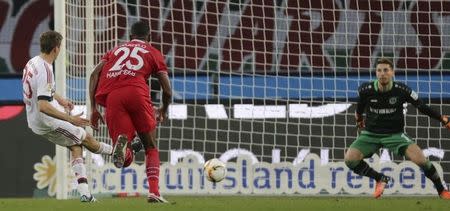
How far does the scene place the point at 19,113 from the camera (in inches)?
650

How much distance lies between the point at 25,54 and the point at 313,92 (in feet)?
15.6

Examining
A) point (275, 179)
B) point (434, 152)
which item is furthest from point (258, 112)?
point (434, 152)

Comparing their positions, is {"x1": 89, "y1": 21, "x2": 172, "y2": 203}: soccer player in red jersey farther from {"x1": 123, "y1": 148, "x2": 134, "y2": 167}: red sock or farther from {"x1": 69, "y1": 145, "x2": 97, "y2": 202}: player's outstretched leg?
{"x1": 69, "y1": 145, "x2": 97, "y2": 202}: player's outstretched leg

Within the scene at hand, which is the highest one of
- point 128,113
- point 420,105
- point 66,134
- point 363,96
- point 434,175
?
point 363,96

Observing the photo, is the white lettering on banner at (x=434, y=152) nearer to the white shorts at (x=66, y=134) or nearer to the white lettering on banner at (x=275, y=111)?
the white lettering on banner at (x=275, y=111)

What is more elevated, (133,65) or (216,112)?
(133,65)

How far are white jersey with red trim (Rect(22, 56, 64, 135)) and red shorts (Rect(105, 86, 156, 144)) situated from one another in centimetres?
56

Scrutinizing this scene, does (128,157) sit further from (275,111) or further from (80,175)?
(275,111)

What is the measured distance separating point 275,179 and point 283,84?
1682mm

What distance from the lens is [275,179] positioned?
46.3ft

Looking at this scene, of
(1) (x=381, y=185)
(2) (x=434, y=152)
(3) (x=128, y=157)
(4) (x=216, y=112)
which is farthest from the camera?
(4) (x=216, y=112)

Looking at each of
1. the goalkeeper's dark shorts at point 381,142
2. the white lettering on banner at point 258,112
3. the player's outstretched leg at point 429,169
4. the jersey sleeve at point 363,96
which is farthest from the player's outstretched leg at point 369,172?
the white lettering on banner at point 258,112

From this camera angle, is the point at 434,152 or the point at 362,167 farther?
the point at 434,152

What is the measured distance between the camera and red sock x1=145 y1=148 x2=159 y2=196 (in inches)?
385
